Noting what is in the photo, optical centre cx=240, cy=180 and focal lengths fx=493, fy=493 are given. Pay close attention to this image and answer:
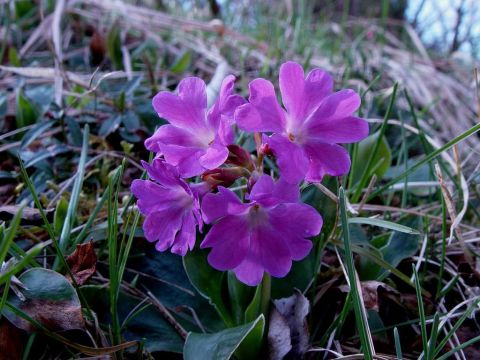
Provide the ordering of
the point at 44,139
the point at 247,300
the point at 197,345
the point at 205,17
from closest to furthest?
1. the point at 197,345
2. the point at 247,300
3. the point at 44,139
4. the point at 205,17

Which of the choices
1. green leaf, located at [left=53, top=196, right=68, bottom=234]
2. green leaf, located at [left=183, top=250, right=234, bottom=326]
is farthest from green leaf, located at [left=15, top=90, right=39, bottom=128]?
Answer: green leaf, located at [left=183, top=250, right=234, bottom=326]

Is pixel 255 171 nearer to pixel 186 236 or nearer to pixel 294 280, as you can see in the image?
pixel 186 236

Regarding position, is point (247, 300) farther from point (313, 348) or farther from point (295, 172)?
point (295, 172)

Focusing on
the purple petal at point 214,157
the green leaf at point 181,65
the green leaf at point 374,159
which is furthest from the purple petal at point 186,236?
the green leaf at point 181,65

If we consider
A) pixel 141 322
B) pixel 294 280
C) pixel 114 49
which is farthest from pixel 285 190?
pixel 114 49

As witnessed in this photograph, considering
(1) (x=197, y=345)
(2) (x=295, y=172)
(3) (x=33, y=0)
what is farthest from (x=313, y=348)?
(3) (x=33, y=0)

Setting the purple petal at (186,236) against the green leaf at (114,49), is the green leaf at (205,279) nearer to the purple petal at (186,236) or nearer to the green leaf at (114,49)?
the purple petal at (186,236)
